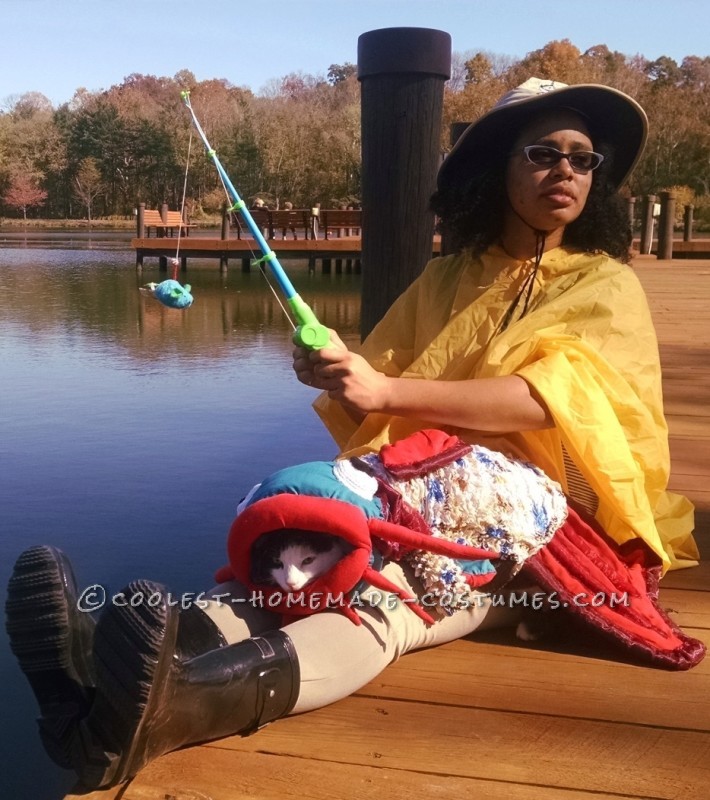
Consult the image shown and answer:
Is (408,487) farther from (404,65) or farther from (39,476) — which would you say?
(39,476)

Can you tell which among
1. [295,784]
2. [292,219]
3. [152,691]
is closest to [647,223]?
[292,219]

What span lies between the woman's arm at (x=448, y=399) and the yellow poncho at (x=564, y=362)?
0.11 ft

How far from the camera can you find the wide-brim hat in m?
1.85

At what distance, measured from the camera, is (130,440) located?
15.9 feet

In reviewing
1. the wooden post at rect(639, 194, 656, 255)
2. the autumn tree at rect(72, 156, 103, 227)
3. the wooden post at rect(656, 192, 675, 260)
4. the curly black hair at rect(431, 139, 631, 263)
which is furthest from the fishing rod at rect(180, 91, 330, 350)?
the autumn tree at rect(72, 156, 103, 227)

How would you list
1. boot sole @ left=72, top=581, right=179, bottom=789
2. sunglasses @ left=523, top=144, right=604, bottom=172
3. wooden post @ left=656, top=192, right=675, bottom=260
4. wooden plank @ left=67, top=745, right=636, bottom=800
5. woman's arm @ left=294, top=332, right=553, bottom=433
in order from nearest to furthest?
1. boot sole @ left=72, top=581, right=179, bottom=789
2. wooden plank @ left=67, top=745, right=636, bottom=800
3. woman's arm @ left=294, top=332, right=553, bottom=433
4. sunglasses @ left=523, top=144, right=604, bottom=172
5. wooden post @ left=656, top=192, right=675, bottom=260

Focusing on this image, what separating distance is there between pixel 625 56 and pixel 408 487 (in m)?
63.0

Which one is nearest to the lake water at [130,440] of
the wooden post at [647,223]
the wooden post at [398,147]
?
the wooden post at [398,147]

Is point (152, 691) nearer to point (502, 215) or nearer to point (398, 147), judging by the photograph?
point (502, 215)

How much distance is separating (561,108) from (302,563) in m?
1.03

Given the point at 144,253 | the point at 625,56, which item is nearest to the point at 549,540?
the point at 144,253

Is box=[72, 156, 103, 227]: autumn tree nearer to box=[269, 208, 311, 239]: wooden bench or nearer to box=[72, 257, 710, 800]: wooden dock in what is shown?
box=[269, 208, 311, 239]: wooden bench

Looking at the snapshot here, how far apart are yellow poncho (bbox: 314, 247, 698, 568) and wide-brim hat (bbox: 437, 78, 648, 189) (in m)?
0.23

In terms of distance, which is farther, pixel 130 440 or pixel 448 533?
pixel 130 440
